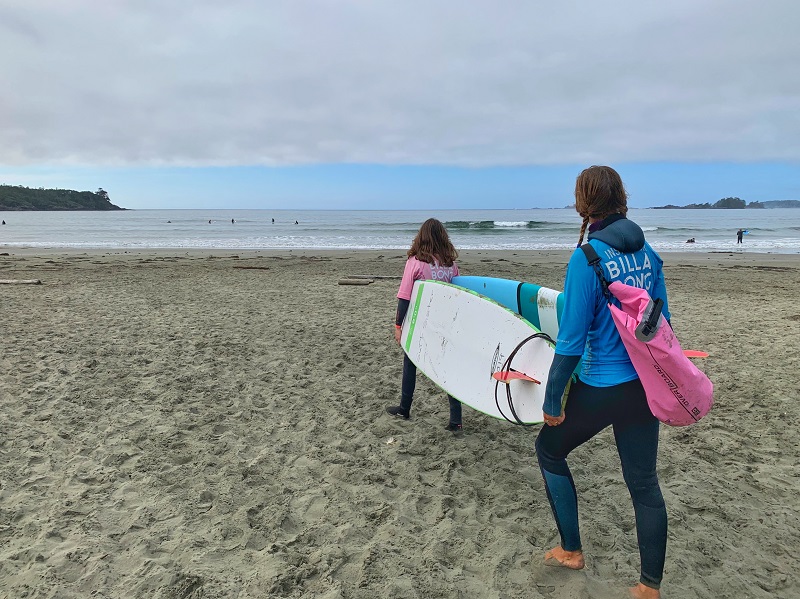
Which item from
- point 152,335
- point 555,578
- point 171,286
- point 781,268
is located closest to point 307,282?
point 171,286

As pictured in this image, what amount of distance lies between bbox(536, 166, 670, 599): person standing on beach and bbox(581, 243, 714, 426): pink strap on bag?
0.24ft

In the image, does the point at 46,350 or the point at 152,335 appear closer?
the point at 46,350

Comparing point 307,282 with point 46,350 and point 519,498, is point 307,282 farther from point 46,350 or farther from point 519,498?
point 519,498

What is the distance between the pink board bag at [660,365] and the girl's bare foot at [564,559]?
0.96 meters

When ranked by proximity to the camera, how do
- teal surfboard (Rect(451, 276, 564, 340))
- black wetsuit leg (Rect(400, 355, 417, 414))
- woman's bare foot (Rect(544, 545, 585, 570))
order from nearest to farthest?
woman's bare foot (Rect(544, 545, 585, 570)) < teal surfboard (Rect(451, 276, 564, 340)) < black wetsuit leg (Rect(400, 355, 417, 414))

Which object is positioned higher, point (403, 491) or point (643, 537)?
point (643, 537)

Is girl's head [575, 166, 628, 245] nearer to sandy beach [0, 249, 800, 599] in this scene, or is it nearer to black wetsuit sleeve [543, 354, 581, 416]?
black wetsuit sleeve [543, 354, 581, 416]

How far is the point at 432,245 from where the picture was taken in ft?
12.5

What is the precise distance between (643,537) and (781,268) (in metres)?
17.4

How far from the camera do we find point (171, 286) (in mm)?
11094

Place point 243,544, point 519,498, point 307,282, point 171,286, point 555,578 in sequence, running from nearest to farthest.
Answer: point 555,578, point 243,544, point 519,498, point 171,286, point 307,282

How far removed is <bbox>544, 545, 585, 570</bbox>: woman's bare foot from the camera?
2387 mm

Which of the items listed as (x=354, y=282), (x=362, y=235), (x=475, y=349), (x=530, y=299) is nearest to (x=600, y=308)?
(x=475, y=349)


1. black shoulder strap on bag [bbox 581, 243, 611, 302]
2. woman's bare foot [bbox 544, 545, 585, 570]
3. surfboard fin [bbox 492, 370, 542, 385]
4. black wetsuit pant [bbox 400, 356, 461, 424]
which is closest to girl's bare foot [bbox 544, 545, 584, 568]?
woman's bare foot [bbox 544, 545, 585, 570]
